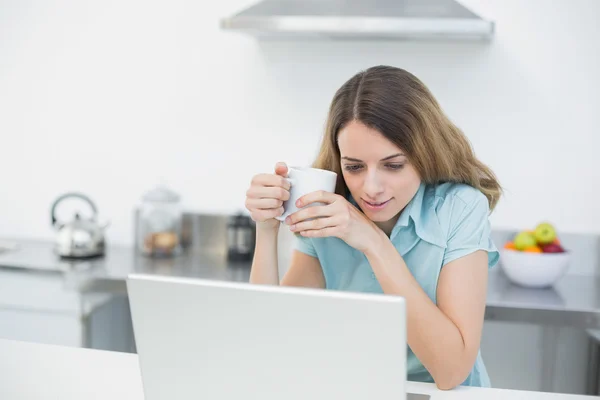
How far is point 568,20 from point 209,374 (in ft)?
6.86

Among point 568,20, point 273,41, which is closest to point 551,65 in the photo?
point 568,20

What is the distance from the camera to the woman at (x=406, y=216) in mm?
1094

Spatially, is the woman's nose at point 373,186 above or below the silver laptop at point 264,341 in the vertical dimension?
above

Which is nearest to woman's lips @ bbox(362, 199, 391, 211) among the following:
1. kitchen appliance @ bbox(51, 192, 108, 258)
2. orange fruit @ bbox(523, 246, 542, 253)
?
orange fruit @ bbox(523, 246, 542, 253)

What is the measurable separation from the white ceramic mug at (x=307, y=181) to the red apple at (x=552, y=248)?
4.42 feet

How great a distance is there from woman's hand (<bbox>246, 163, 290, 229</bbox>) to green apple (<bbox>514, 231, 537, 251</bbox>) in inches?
53.2

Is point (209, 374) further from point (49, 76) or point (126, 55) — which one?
point (49, 76)

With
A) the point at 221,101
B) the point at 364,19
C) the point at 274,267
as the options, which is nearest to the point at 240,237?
the point at 221,101

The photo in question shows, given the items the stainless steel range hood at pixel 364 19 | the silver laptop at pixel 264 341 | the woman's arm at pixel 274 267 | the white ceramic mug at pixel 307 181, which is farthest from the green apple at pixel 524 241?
the silver laptop at pixel 264 341

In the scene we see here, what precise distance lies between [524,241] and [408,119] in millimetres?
1219

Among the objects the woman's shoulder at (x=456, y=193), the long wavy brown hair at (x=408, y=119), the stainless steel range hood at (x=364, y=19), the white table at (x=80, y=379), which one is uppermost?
the stainless steel range hood at (x=364, y=19)

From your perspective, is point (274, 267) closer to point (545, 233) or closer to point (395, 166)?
point (395, 166)

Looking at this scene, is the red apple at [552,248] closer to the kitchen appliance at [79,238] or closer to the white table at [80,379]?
the white table at [80,379]

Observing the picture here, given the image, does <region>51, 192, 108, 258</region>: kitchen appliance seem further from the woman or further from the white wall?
the woman
